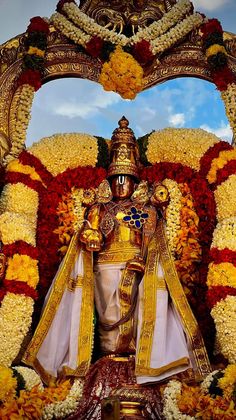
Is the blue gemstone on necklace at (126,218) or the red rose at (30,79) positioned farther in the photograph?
the red rose at (30,79)

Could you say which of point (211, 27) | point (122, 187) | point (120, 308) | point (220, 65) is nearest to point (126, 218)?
point (122, 187)

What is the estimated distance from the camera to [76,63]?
29.4 feet

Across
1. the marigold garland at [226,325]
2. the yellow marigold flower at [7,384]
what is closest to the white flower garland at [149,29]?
the marigold garland at [226,325]

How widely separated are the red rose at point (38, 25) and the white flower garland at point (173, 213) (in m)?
2.52

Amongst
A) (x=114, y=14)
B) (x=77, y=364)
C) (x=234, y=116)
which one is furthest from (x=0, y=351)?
(x=114, y=14)

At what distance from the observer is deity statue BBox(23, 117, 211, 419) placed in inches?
275

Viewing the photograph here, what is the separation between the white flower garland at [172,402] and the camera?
6406mm

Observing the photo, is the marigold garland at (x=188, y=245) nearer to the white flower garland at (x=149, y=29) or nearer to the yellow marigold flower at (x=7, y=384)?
the white flower garland at (x=149, y=29)

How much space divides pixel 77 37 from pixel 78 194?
6.64 ft

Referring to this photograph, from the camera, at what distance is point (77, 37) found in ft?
28.8

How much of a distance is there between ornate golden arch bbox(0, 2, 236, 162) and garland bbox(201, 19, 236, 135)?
131mm

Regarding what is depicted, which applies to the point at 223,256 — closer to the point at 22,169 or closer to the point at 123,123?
the point at 123,123

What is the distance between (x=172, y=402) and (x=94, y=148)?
3.32 metres

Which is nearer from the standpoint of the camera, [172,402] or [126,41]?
[172,402]
